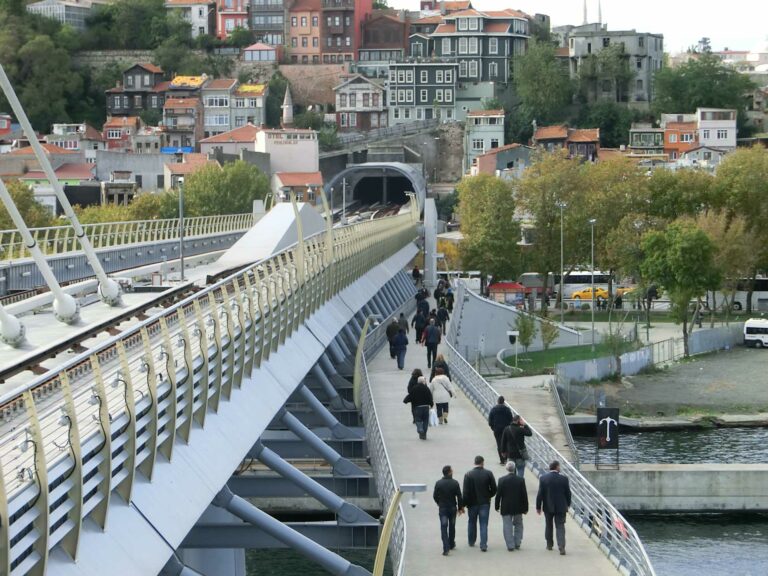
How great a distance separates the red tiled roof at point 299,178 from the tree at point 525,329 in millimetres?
50227

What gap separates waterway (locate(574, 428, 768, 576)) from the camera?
1262 inches

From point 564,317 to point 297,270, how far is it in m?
49.4

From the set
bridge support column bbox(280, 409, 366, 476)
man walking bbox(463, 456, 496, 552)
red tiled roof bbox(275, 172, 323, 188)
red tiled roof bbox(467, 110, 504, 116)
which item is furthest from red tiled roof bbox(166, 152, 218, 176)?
man walking bbox(463, 456, 496, 552)

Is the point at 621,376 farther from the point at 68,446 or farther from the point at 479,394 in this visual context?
the point at 68,446

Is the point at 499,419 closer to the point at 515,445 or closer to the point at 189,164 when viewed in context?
the point at 515,445

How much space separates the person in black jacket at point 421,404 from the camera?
920 inches

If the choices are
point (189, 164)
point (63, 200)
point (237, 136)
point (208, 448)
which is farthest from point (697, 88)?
point (208, 448)

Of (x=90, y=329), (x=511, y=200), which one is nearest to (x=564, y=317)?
(x=511, y=200)

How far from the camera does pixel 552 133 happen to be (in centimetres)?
13075

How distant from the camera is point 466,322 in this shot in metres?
58.2

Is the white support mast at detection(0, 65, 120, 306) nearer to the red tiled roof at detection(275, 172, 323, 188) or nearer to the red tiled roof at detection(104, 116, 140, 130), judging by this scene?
the red tiled roof at detection(275, 172, 323, 188)

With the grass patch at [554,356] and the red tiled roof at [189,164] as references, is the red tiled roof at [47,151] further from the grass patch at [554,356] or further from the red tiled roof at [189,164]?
the grass patch at [554,356]

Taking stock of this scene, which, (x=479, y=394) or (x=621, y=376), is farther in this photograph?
(x=621, y=376)

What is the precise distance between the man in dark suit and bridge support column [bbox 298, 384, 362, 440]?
8.93 metres
